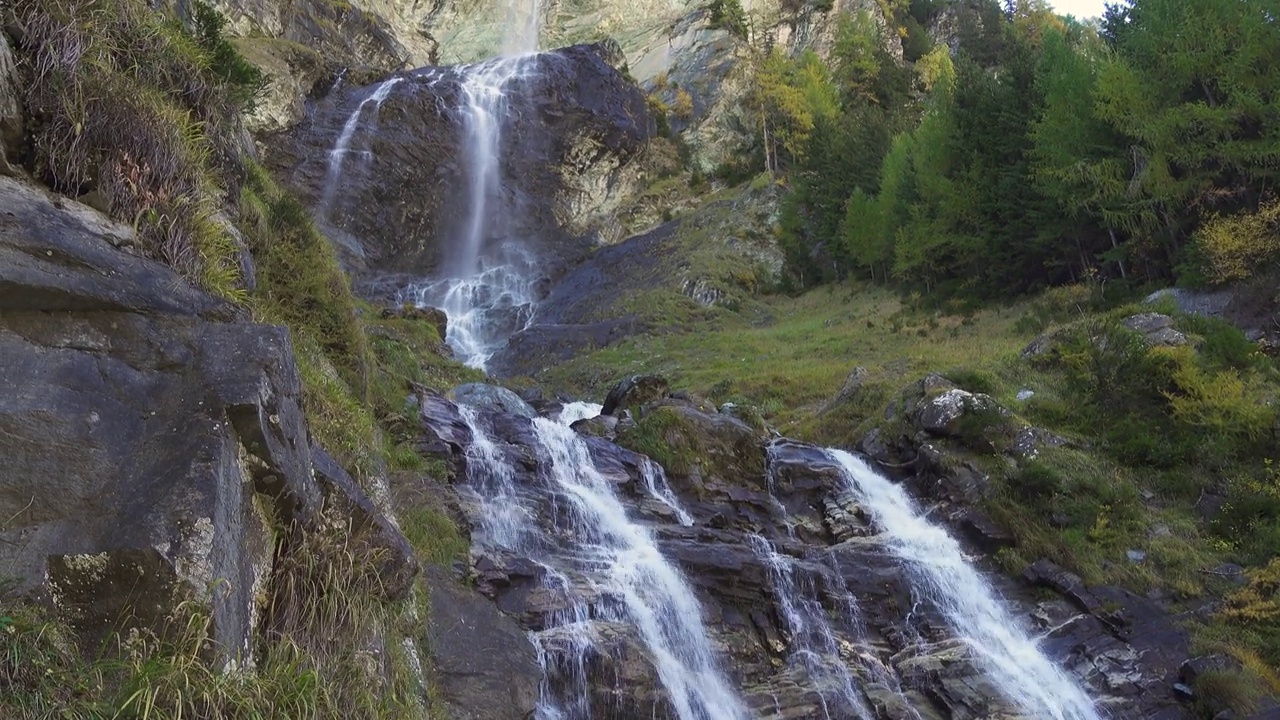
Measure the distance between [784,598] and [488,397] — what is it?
905cm

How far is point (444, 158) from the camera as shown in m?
45.0

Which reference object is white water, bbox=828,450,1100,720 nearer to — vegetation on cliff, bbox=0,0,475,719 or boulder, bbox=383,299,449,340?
vegetation on cliff, bbox=0,0,475,719

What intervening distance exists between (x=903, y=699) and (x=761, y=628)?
77.7 inches

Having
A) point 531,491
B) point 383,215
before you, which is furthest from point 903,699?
point 383,215

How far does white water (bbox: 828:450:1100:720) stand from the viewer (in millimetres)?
11188

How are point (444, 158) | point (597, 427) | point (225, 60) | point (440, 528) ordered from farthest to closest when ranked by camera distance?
point (444, 158)
point (597, 427)
point (440, 528)
point (225, 60)

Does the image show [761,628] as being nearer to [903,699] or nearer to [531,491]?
[903,699]

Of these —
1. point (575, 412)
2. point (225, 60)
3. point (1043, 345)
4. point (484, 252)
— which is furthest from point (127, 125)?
point (484, 252)

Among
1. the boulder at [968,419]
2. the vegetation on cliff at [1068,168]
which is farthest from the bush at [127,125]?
the vegetation on cliff at [1068,168]

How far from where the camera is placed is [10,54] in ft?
18.0

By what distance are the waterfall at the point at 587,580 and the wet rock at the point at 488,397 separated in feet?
11.2

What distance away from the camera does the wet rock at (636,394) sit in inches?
767

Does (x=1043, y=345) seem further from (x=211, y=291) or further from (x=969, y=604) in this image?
(x=211, y=291)

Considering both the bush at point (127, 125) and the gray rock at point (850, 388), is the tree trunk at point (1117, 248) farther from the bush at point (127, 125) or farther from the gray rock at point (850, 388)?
the bush at point (127, 125)
